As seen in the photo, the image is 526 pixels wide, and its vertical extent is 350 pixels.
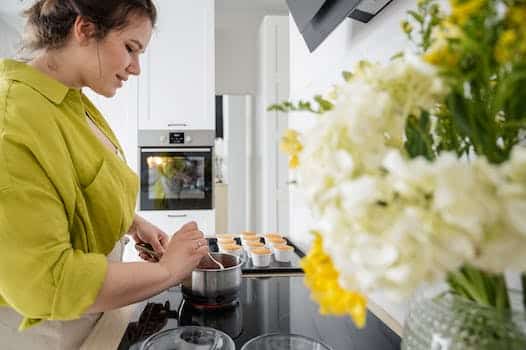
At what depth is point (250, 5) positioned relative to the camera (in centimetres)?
357

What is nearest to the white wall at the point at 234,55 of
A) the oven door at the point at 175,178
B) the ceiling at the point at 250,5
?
the ceiling at the point at 250,5

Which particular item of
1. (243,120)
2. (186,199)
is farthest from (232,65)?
(186,199)

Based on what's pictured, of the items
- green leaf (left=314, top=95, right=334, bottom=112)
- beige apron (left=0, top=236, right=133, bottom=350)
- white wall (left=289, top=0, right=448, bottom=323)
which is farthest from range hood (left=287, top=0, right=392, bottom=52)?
beige apron (left=0, top=236, right=133, bottom=350)

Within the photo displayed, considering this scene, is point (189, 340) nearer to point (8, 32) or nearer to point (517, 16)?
point (517, 16)

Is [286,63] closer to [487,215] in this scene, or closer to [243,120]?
[243,120]

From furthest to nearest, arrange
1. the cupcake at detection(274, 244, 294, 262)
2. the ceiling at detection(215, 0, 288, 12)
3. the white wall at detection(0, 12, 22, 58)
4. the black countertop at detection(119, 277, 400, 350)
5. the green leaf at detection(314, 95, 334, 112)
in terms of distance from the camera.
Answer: the ceiling at detection(215, 0, 288, 12), the white wall at detection(0, 12, 22, 58), the cupcake at detection(274, 244, 294, 262), the black countertop at detection(119, 277, 400, 350), the green leaf at detection(314, 95, 334, 112)

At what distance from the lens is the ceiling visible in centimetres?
349

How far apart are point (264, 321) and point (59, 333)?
17.0 inches

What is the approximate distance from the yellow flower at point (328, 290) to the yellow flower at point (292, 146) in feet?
0.28

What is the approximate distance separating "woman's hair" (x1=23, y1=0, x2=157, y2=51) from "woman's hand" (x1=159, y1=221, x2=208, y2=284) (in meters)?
0.50

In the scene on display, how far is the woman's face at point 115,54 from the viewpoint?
88cm

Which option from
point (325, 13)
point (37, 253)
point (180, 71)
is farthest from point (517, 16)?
point (180, 71)

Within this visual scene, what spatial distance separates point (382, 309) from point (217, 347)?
1.44ft

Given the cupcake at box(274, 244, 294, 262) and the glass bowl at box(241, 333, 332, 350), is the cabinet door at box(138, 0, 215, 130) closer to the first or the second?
the cupcake at box(274, 244, 294, 262)
